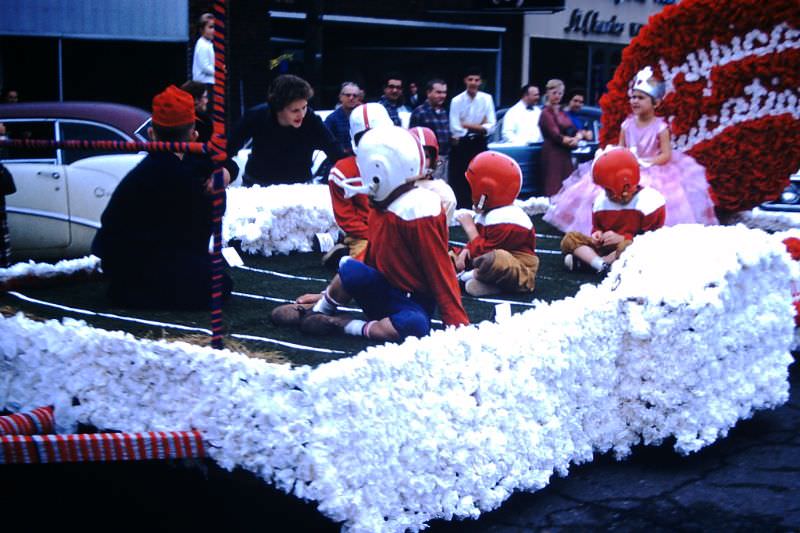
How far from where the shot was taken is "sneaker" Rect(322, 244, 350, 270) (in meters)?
6.46

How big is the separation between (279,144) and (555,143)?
191 inches

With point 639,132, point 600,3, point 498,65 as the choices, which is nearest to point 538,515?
point 639,132

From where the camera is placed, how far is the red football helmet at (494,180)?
5.70m

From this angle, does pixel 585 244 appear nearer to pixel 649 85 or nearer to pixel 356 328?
pixel 649 85

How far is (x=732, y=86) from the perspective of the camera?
7105mm

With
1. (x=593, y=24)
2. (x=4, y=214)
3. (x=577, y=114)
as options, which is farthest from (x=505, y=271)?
(x=593, y=24)

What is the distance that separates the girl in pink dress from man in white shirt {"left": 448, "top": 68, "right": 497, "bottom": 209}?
326 cm

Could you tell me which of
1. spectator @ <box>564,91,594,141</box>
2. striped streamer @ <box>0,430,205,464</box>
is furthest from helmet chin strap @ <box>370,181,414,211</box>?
spectator @ <box>564,91,594,141</box>

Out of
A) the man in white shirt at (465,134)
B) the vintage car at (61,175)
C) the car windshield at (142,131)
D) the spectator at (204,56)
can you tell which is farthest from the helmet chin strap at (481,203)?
the man in white shirt at (465,134)

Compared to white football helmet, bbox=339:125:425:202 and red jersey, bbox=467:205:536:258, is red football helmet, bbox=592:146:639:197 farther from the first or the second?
white football helmet, bbox=339:125:425:202

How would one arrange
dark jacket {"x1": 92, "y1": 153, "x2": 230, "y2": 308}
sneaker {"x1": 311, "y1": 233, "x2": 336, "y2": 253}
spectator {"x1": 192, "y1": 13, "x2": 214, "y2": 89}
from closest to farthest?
1. dark jacket {"x1": 92, "y1": 153, "x2": 230, "y2": 308}
2. sneaker {"x1": 311, "y1": 233, "x2": 336, "y2": 253}
3. spectator {"x1": 192, "y1": 13, "x2": 214, "y2": 89}

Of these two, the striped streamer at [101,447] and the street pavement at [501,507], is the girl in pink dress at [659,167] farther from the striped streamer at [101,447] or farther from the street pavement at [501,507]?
the striped streamer at [101,447]

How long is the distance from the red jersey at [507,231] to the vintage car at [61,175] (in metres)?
2.76

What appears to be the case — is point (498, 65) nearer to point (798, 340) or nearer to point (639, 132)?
point (639, 132)
